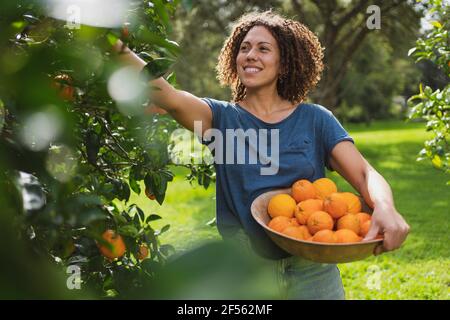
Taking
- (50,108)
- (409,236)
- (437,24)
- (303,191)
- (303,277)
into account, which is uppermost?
(437,24)

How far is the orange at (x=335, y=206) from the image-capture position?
1.89 metres

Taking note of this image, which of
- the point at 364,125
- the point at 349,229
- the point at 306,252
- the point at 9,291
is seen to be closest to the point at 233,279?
the point at 9,291

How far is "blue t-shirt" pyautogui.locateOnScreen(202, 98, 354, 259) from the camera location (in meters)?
2.08

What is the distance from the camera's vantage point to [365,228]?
1.79 metres

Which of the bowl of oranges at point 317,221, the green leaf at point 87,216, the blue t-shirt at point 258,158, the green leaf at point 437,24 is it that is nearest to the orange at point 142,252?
the blue t-shirt at point 258,158

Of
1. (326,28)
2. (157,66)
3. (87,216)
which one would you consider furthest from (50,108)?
(326,28)

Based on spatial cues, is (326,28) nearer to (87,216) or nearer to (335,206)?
(335,206)

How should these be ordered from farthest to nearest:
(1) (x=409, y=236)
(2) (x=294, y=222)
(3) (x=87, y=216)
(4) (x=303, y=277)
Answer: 1. (1) (x=409, y=236)
2. (4) (x=303, y=277)
3. (2) (x=294, y=222)
4. (3) (x=87, y=216)

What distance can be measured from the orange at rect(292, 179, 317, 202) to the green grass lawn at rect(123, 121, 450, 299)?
33 cm

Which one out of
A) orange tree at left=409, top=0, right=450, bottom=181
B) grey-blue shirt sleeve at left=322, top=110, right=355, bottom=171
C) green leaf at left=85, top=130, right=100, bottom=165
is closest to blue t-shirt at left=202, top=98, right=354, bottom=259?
grey-blue shirt sleeve at left=322, top=110, right=355, bottom=171

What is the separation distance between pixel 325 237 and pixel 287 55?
0.91 metres

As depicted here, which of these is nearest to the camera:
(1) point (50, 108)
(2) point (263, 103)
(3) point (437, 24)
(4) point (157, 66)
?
(1) point (50, 108)
